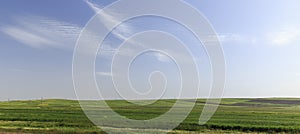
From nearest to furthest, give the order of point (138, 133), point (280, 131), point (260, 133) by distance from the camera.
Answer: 1. point (138, 133)
2. point (260, 133)
3. point (280, 131)

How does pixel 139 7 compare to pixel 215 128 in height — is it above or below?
above

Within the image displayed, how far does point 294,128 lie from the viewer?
1382 inches

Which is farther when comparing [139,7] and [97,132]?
[97,132]

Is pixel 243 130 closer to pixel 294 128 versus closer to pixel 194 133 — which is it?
pixel 294 128

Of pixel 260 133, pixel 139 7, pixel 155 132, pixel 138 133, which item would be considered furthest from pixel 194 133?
pixel 139 7

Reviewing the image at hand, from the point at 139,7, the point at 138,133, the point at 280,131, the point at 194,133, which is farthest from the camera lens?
the point at 280,131

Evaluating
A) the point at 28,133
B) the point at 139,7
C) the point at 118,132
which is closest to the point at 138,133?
Result: the point at 118,132

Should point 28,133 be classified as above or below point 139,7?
below

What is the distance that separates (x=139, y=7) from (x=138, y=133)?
11560 millimetres

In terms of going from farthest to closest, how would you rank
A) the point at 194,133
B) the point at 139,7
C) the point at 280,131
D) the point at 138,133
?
1. the point at 280,131
2. the point at 194,133
3. the point at 138,133
4. the point at 139,7

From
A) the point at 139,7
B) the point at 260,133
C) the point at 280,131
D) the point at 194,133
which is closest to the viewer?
the point at 139,7

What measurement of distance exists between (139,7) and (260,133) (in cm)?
1959

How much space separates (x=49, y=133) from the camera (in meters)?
28.3

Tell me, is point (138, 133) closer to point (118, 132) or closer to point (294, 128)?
point (118, 132)
